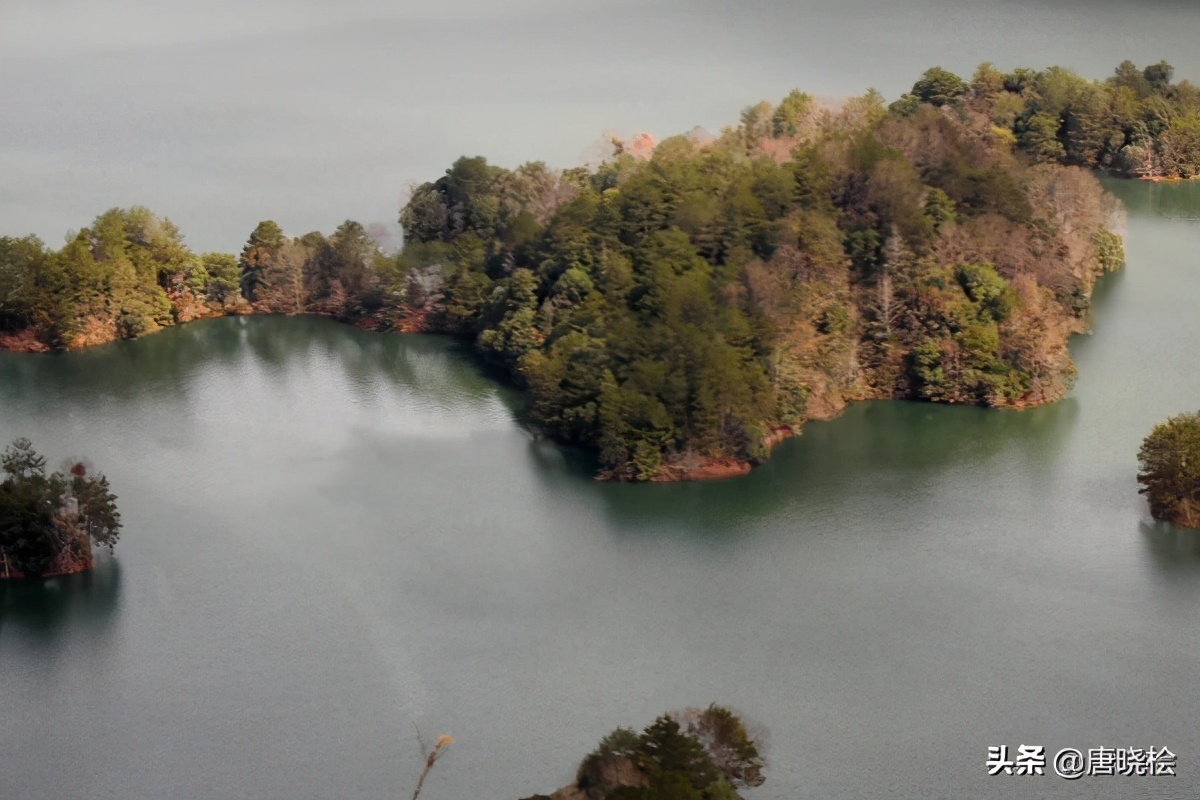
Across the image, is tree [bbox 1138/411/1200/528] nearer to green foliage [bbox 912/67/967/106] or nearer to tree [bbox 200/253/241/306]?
green foliage [bbox 912/67/967/106]

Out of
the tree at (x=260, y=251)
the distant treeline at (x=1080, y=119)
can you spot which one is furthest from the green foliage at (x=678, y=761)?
the distant treeline at (x=1080, y=119)

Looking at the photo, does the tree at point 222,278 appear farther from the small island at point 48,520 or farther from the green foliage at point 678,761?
the green foliage at point 678,761

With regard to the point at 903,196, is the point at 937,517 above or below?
below

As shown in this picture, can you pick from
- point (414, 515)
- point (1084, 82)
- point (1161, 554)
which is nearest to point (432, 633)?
point (414, 515)

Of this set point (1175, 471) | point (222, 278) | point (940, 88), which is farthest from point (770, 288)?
point (940, 88)

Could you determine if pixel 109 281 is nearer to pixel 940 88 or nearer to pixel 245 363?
pixel 245 363

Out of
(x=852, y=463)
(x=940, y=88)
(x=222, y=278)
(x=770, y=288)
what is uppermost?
(x=940, y=88)

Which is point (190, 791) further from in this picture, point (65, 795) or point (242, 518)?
point (242, 518)
